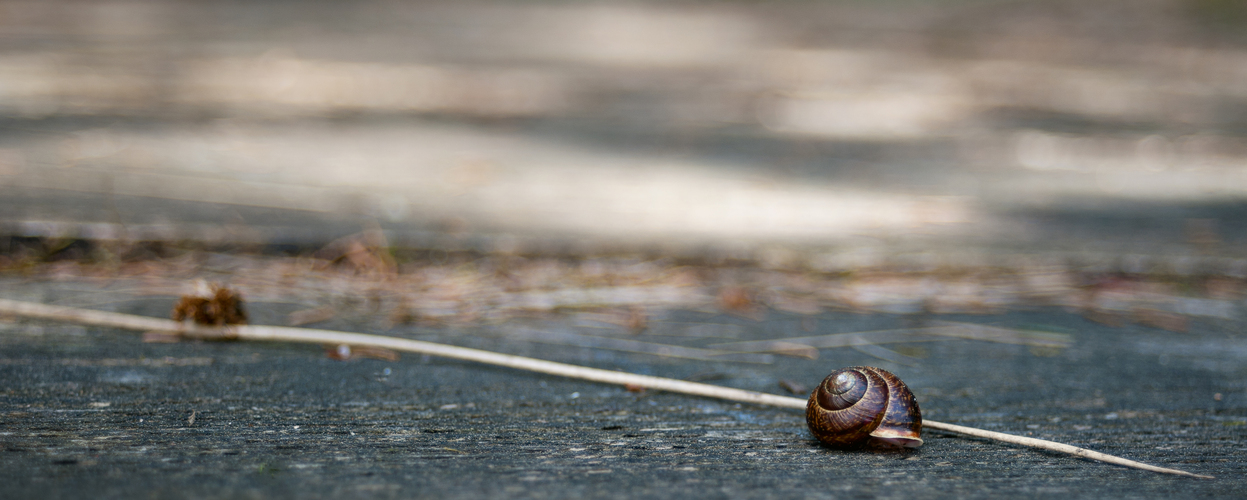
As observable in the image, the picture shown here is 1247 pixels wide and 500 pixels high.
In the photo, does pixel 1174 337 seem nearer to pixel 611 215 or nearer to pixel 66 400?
pixel 611 215

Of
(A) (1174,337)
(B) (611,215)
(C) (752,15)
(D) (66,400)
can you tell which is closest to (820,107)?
(B) (611,215)

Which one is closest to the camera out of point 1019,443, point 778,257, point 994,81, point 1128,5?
point 1019,443

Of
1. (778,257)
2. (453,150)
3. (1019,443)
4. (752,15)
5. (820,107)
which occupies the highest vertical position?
(752,15)

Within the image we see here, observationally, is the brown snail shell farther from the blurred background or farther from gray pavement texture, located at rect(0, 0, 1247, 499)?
the blurred background

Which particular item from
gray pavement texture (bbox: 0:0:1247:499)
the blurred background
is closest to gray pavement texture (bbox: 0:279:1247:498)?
gray pavement texture (bbox: 0:0:1247:499)

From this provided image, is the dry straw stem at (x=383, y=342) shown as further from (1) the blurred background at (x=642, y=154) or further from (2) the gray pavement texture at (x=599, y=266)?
(1) the blurred background at (x=642, y=154)

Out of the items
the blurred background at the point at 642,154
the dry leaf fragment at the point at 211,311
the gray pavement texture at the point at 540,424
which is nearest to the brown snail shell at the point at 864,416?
the gray pavement texture at the point at 540,424
